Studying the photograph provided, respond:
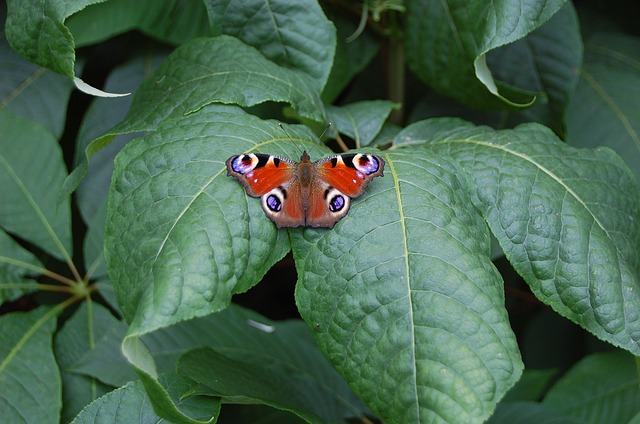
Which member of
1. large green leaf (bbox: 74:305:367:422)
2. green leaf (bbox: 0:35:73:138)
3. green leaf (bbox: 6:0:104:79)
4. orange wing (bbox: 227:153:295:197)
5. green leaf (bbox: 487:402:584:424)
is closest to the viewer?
orange wing (bbox: 227:153:295:197)

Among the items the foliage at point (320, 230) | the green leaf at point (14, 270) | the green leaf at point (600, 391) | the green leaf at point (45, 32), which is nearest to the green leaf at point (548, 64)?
the foliage at point (320, 230)

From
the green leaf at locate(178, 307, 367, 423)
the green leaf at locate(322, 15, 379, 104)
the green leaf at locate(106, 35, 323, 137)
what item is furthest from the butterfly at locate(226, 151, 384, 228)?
the green leaf at locate(322, 15, 379, 104)

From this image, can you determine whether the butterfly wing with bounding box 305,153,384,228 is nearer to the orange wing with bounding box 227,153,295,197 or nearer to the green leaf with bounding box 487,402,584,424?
the orange wing with bounding box 227,153,295,197

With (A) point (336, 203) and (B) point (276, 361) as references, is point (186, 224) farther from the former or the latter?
(B) point (276, 361)

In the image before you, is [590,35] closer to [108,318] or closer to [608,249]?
[608,249]

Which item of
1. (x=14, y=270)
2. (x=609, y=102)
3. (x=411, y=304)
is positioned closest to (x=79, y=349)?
(x=14, y=270)
